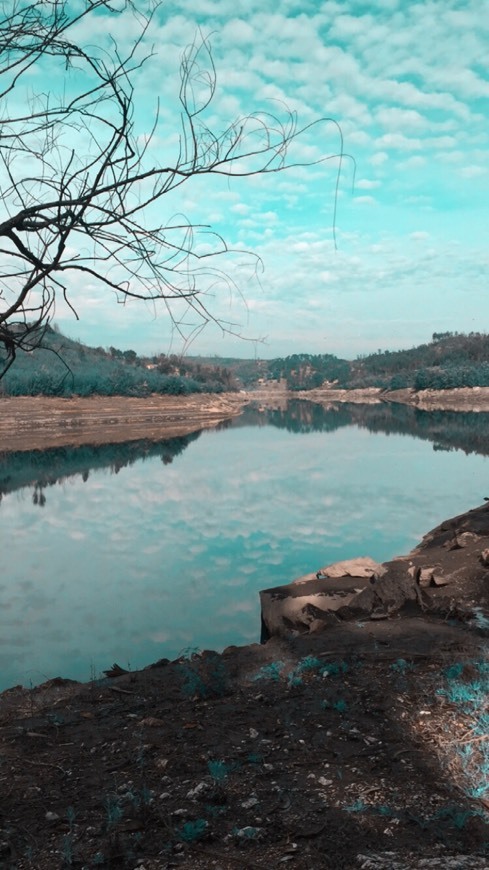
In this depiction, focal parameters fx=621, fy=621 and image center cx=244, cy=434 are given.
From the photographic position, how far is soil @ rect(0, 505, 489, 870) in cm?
332

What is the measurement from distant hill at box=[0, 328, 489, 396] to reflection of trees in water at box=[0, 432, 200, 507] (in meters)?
3.94

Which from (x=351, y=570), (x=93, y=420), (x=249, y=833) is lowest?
(x=351, y=570)

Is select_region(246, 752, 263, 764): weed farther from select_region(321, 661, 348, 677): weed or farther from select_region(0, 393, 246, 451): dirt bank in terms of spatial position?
select_region(0, 393, 246, 451): dirt bank

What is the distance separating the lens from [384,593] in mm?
8172

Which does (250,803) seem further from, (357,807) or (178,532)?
(178,532)

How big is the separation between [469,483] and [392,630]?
1743 cm

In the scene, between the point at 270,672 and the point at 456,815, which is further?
the point at 270,672

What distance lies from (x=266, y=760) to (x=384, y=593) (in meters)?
4.20

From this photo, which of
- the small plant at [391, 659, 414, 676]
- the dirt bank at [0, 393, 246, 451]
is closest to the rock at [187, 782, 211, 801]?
the small plant at [391, 659, 414, 676]

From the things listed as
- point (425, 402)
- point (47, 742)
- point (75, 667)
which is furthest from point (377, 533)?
point (425, 402)

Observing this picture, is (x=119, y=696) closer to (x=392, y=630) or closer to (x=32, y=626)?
(x=392, y=630)

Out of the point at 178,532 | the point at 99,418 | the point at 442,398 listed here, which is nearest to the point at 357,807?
the point at 178,532

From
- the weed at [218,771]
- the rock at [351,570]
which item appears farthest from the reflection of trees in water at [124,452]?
the weed at [218,771]

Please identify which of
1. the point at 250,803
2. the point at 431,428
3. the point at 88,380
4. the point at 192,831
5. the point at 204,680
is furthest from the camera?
the point at 88,380
